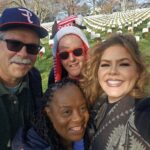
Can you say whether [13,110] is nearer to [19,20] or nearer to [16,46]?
[16,46]

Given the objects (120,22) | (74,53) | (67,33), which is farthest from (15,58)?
(120,22)

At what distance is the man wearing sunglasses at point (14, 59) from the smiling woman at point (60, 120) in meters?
0.21

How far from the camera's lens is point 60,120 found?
2.71 metres

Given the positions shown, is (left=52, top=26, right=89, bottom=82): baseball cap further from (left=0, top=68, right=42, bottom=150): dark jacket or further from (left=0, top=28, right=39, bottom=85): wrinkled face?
(left=0, top=28, right=39, bottom=85): wrinkled face

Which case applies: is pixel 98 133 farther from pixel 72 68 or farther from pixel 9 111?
pixel 72 68

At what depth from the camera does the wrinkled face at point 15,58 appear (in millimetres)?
2979

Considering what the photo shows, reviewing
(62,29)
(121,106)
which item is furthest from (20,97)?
(62,29)

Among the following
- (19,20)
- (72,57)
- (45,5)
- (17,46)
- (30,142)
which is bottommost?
(45,5)

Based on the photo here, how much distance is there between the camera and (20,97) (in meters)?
3.14

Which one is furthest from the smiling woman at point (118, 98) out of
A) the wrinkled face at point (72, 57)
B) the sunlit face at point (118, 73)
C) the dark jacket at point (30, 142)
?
the wrinkled face at point (72, 57)

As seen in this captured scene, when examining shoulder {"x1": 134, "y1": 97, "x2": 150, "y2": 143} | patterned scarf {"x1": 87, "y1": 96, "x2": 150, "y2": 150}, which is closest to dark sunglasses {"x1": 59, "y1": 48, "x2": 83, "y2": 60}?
patterned scarf {"x1": 87, "y1": 96, "x2": 150, "y2": 150}

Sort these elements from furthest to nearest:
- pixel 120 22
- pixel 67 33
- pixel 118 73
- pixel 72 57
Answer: pixel 120 22 → pixel 67 33 → pixel 72 57 → pixel 118 73

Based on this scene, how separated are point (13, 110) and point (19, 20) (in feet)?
2.21

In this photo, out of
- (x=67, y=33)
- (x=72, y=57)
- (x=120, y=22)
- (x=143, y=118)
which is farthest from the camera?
(x=120, y=22)
